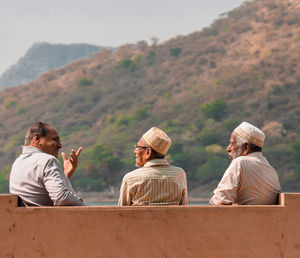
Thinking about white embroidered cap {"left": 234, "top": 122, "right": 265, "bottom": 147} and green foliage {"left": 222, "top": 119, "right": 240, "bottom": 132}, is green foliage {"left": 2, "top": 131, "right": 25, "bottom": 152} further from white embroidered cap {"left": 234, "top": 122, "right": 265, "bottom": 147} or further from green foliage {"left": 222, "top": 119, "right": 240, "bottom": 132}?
white embroidered cap {"left": 234, "top": 122, "right": 265, "bottom": 147}

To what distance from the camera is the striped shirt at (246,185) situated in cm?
393

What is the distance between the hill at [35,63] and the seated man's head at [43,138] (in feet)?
551

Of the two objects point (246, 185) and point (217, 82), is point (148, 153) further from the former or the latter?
point (217, 82)

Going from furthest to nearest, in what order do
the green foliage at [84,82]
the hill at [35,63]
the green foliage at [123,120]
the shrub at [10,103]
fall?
1. the hill at [35,63]
2. the green foliage at [84,82]
3. the shrub at [10,103]
4. the green foliage at [123,120]

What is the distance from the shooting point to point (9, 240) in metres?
3.46

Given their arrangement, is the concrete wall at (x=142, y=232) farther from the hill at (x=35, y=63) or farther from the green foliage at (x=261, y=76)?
the hill at (x=35, y=63)

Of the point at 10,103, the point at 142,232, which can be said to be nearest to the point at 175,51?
the point at 10,103

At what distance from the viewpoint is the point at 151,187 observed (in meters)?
3.97

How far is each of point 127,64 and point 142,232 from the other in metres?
100

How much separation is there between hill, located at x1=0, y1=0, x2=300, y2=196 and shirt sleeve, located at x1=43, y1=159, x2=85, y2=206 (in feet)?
198

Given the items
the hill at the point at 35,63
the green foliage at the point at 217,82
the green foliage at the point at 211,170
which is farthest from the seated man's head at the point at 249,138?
the hill at the point at 35,63

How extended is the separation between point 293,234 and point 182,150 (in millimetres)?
67921

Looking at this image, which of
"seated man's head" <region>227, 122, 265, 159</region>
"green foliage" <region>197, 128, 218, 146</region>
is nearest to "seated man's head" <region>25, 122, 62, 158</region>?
"seated man's head" <region>227, 122, 265, 159</region>

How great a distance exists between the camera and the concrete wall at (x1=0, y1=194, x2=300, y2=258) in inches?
136
